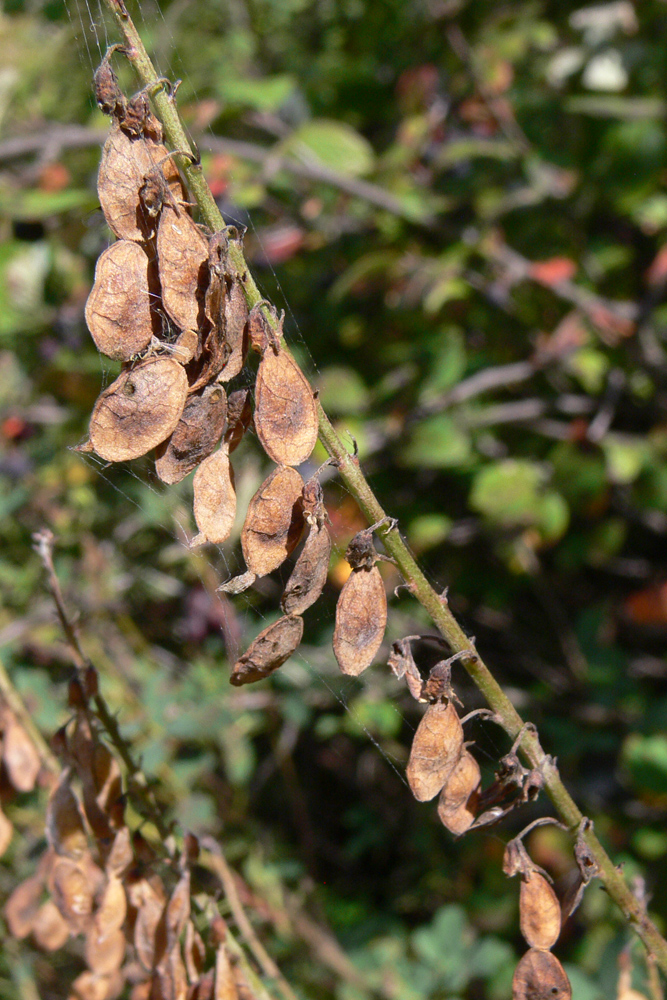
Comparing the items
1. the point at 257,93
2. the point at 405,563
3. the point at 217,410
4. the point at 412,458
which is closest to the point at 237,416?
the point at 217,410

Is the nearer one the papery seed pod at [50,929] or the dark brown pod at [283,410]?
the dark brown pod at [283,410]

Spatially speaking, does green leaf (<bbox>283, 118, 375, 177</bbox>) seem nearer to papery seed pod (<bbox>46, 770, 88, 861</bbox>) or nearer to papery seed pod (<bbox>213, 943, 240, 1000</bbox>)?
papery seed pod (<bbox>46, 770, 88, 861</bbox>)

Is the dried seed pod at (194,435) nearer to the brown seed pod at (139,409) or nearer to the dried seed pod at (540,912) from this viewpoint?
the brown seed pod at (139,409)

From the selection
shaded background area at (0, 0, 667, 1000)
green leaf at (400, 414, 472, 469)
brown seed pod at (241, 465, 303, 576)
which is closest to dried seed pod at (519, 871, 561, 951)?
brown seed pod at (241, 465, 303, 576)

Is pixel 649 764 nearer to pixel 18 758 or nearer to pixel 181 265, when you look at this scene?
pixel 18 758

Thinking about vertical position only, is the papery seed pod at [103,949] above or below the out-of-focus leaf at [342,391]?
above

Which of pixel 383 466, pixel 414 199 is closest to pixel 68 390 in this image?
pixel 383 466

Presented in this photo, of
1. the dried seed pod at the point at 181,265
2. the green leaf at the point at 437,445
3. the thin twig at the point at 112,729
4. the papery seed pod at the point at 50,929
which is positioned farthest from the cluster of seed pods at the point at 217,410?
the green leaf at the point at 437,445
